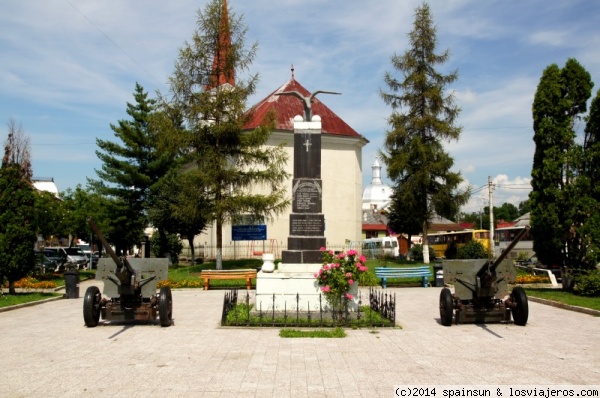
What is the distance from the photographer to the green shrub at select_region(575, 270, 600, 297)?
1768cm

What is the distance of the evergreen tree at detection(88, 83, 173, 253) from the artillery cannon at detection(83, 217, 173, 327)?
26.8m

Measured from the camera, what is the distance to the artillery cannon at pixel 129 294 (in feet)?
39.1

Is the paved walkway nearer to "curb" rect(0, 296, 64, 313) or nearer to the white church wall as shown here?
"curb" rect(0, 296, 64, 313)

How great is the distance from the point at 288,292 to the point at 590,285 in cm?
1099

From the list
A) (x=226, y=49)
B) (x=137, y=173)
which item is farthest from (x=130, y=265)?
(x=137, y=173)

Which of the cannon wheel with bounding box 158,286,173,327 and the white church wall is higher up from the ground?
the white church wall

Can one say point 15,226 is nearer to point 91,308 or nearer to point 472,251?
point 91,308

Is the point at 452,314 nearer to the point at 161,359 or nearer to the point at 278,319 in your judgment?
the point at 278,319

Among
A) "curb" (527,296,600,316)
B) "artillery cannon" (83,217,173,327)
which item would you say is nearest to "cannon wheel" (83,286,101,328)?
"artillery cannon" (83,217,173,327)

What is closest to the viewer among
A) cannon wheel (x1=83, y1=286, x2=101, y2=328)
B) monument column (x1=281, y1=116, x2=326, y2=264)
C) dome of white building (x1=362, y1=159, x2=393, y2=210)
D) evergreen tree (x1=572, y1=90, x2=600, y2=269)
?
cannon wheel (x1=83, y1=286, x2=101, y2=328)

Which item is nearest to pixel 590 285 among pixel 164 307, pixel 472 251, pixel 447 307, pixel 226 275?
Answer: pixel 447 307

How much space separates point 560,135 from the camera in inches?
812

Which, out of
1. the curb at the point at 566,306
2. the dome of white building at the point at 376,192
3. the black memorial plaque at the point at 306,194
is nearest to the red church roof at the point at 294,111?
the curb at the point at 566,306

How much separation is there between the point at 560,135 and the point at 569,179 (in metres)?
1.73
